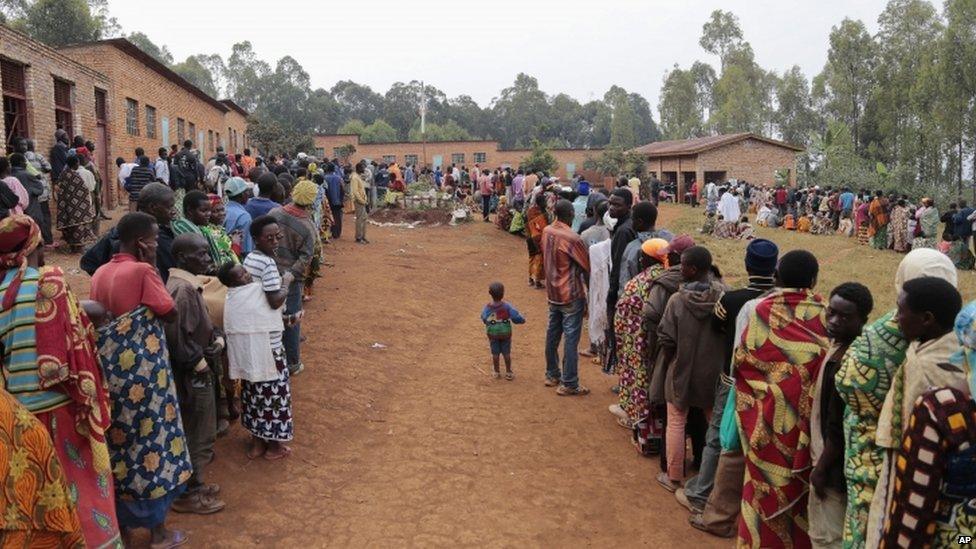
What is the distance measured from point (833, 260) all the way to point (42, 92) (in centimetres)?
1795

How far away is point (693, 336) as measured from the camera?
14.6 ft

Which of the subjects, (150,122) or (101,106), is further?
(150,122)

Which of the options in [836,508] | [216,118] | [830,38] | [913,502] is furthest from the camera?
[830,38]

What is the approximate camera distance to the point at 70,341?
120 inches

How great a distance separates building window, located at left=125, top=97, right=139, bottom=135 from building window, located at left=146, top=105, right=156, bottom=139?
1.04m

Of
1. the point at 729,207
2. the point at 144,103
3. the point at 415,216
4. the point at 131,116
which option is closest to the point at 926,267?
the point at 415,216

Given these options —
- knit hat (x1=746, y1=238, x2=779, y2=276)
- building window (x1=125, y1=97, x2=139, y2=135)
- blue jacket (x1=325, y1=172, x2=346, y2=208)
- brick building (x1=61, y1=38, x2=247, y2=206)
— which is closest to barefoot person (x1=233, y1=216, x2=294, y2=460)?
knit hat (x1=746, y1=238, x2=779, y2=276)

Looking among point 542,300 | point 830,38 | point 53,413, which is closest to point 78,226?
point 542,300

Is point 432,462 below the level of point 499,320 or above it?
below

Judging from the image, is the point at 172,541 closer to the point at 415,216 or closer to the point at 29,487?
the point at 29,487

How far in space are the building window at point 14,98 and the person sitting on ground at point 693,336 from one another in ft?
39.1

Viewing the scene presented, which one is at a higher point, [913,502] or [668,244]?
[668,244]

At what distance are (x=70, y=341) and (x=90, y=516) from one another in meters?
0.83

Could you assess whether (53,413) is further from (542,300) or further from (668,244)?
(542,300)
